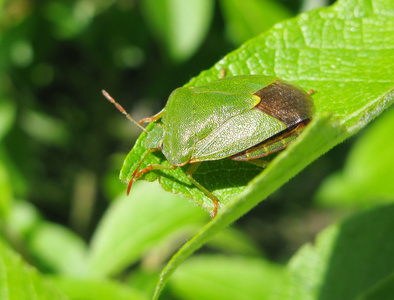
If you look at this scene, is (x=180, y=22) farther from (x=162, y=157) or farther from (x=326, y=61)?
(x=326, y=61)

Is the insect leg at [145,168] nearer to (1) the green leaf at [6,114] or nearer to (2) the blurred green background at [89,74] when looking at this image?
(2) the blurred green background at [89,74]

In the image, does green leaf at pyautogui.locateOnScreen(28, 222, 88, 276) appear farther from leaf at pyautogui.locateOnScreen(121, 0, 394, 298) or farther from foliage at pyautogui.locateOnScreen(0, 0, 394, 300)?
leaf at pyautogui.locateOnScreen(121, 0, 394, 298)

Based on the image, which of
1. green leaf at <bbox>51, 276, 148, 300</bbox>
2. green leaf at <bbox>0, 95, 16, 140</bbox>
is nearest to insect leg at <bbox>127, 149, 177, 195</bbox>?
green leaf at <bbox>51, 276, 148, 300</bbox>

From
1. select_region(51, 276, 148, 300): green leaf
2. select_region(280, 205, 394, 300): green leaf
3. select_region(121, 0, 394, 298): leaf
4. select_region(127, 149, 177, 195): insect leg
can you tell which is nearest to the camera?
select_region(121, 0, 394, 298): leaf

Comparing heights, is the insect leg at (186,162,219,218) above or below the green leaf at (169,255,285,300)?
above

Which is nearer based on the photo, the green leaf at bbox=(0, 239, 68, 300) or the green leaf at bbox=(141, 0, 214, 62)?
the green leaf at bbox=(0, 239, 68, 300)

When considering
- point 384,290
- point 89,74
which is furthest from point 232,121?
point 89,74

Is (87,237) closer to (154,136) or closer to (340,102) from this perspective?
(154,136)

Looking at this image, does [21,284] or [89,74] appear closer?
[21,284]
